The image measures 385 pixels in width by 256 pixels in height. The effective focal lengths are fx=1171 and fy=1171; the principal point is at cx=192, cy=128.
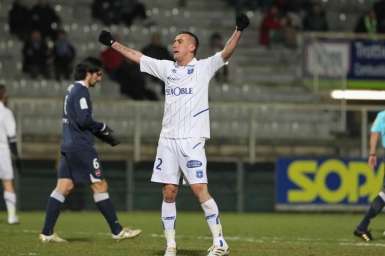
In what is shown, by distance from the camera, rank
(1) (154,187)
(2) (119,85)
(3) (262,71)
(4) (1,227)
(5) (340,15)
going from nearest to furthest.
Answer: (4) (1,227) < (1) (154,187) < (2) (119,85) < (3) (262,71) < (5) (340,15)

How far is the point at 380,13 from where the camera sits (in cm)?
2972

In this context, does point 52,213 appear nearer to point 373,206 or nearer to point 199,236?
point 199,236

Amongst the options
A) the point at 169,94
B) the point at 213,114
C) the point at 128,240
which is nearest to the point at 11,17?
the point at 213,114

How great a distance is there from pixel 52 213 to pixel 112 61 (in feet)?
40.1

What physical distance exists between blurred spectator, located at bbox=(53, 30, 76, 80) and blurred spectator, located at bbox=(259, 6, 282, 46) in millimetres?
5153

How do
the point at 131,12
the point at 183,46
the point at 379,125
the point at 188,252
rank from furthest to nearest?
the point at 131,12, the point at 379,125, the point at 188,252, the point at 183,46

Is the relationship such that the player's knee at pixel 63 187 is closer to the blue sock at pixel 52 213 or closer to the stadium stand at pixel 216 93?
the blue sock at pixel 52 213

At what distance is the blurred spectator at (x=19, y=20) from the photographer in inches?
1073

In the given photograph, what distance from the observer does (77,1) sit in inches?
1142

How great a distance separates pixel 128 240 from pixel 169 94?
2.89 m

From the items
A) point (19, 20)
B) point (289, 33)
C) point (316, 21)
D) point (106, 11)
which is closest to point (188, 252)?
point (19, 20)

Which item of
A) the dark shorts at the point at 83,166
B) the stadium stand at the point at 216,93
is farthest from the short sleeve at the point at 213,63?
the stadium stand at the point at 216,93

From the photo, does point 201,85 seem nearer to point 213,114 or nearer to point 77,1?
point 213,114

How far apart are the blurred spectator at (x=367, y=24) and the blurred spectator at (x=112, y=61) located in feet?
19.7
